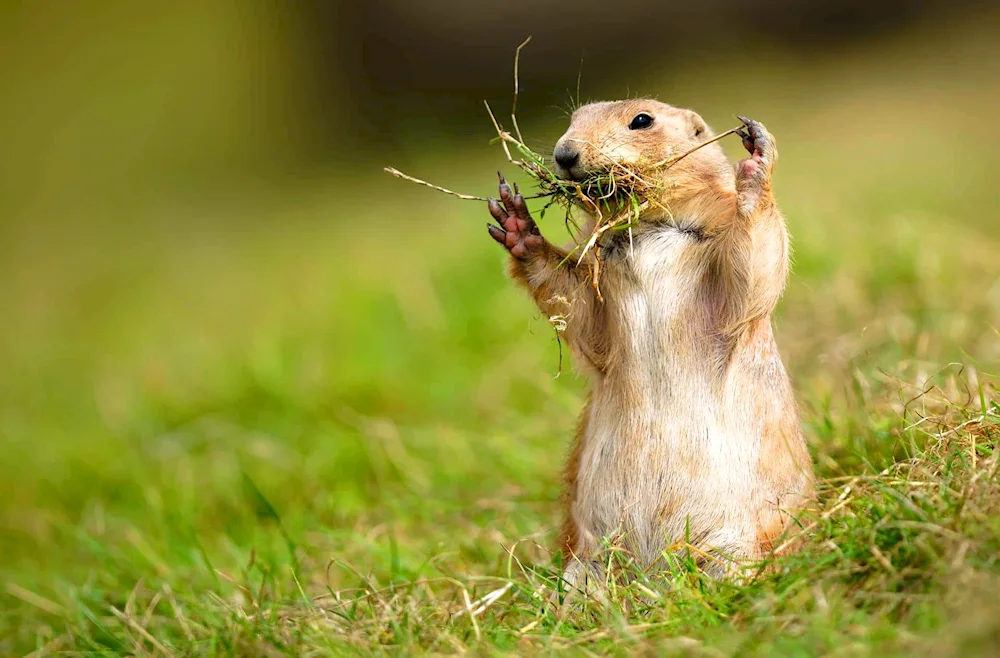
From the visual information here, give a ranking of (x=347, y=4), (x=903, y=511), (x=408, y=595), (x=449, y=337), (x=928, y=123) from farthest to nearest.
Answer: (x=347, y=4)
(x=928, y=123)
(x=449, y=337)
(x=408, y=595)
(x=903, y=511)

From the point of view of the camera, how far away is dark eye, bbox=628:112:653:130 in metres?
4.40

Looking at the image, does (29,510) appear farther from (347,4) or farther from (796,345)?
(347,4)

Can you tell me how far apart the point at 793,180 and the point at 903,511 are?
7.79 m

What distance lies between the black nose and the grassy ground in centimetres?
148

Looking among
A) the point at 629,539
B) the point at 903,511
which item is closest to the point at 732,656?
the point at 903,511

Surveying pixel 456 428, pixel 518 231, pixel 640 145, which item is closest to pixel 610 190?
pixel 640 145

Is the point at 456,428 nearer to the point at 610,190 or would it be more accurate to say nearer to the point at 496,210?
the point at 496,210

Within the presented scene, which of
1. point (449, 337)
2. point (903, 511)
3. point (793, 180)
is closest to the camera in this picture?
point (903, 511)

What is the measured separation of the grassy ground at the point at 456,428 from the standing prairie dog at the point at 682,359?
0.29 m

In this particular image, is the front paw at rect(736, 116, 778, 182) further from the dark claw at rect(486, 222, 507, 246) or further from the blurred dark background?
the blurred dark background

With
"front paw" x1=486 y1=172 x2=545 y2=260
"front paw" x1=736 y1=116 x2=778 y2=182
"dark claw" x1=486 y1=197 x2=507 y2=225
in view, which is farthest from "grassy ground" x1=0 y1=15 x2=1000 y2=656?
"dark claw" x1=486 y1=197 x2=507 y2=225

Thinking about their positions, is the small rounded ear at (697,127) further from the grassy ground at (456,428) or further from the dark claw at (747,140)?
the grassy ground at (456,428)

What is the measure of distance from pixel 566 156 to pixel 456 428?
342cm

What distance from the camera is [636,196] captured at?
13.5 feet
